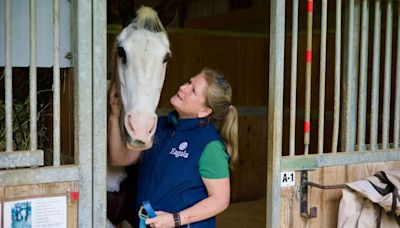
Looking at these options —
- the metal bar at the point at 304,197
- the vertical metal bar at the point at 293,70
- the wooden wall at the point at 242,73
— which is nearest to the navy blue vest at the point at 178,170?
the vertical metal bar at the point at 293,70

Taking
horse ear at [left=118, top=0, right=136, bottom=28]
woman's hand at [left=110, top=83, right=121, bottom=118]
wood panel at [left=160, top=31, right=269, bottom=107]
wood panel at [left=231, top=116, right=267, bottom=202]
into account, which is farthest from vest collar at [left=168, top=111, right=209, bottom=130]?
wood panel at [left=231, top=116, right=267, bottom=202]

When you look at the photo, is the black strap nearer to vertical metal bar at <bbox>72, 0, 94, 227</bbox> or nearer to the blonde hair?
the blonde hair

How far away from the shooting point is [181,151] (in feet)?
5.96

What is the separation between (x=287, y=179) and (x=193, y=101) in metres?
0.50

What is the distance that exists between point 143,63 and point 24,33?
409 mm

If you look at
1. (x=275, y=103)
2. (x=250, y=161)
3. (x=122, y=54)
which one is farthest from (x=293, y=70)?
(x=250, y=161)

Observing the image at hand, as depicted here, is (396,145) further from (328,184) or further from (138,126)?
(138,126)

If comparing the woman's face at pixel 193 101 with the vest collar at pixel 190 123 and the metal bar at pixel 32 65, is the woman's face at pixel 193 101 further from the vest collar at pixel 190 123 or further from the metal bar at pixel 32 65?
the metal bar at pixel 32 65

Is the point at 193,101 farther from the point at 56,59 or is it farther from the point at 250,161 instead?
the point at 250,161

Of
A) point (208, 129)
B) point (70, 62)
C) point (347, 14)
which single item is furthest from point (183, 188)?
point (347, 14)

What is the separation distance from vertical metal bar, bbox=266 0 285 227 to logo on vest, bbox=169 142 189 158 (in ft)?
1.17

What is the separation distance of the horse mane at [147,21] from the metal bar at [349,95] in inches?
33.1

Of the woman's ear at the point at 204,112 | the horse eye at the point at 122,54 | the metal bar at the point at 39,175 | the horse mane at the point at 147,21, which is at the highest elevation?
the horse mane at the point at 147,21

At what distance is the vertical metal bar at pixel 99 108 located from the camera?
1546 millimetres
